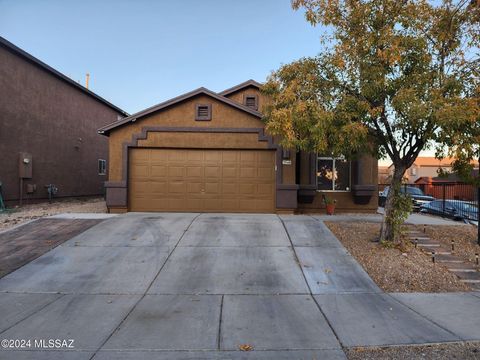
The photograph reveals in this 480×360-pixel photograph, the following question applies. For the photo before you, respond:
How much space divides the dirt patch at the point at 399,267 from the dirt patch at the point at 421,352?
2064 mm

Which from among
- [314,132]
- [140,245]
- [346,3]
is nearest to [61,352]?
[140,245]

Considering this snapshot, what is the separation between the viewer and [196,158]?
1304 cm

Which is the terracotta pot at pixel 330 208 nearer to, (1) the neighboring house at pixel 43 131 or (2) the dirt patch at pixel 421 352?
(2) the dirt patch at pixel 421 352

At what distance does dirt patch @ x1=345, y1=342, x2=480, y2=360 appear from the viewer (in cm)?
408

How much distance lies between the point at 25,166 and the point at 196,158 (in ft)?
30.7

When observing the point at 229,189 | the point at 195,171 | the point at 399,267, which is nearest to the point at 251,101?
the point at 195,171

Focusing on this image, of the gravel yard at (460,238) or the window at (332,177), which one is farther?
the window at (332,177)

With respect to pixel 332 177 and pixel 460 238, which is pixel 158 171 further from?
pixel 460 238

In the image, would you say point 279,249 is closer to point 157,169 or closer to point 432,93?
point 432,93

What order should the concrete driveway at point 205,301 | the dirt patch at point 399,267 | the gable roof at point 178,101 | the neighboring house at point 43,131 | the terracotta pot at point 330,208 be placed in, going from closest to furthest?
1. the concrete driveway at point 205,301
2. the dirt patch at point 399,267
3. the gable roof at point 178,101
4. the terracotta pot at point 330,208
5. the neighboring house at point 43,131

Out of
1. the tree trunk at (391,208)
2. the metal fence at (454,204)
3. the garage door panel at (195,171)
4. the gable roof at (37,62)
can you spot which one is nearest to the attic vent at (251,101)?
the garage door panel at (195,171)

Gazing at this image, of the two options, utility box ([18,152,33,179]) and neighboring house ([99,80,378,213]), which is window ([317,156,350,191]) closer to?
neighboring house ([99,80,378,213])

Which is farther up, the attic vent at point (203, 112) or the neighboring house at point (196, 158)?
the attic vent at point (203, 112)

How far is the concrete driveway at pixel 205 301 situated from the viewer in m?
4.37
